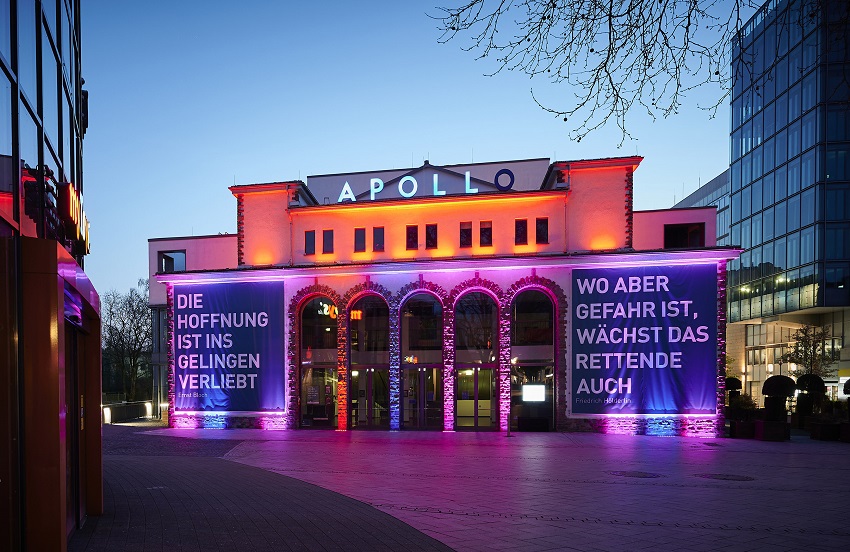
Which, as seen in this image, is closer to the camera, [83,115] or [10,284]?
[10,284]

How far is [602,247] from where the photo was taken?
974 inches

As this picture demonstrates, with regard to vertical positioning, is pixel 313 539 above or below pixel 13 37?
below

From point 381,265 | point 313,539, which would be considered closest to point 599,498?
point 313,539

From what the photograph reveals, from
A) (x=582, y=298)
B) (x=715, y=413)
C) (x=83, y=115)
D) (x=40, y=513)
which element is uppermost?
(x=83, y=115)


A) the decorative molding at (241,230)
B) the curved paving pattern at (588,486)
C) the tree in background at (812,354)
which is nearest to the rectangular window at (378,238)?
the decorative molding at (241,230)

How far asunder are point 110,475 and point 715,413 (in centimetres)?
1913

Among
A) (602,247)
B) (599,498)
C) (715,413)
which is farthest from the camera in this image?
(602,247)

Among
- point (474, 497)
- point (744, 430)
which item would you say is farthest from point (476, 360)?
point (474, 497)

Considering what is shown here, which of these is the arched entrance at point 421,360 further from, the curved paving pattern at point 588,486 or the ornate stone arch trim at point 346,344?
the curved paving pattern at point 588,486

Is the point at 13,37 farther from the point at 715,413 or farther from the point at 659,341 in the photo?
the point at 715,413

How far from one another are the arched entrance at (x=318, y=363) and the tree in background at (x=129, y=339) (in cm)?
2774

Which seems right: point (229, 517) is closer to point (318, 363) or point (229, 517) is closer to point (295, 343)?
point (295, 343)

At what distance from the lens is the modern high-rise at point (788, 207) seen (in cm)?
4300

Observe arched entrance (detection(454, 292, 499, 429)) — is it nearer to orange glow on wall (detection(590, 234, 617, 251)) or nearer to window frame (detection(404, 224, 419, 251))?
window frame (detection(404, 224, 419, 251))
